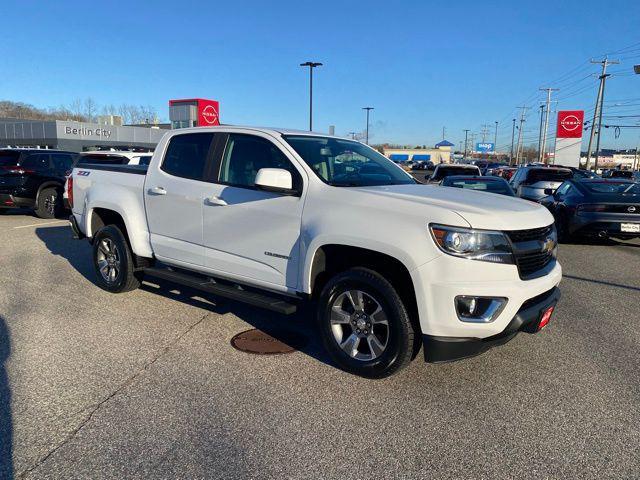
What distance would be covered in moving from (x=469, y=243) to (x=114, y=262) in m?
4.44

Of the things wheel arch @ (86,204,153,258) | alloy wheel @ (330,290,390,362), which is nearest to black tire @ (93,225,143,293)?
wheel arch @ (86,204,153,258)

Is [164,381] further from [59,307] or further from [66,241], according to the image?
[66,241]

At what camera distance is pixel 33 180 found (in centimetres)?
1295

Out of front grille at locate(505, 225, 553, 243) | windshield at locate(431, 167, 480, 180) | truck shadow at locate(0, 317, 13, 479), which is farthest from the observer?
windshield at locate(431, 167, 480, 180)

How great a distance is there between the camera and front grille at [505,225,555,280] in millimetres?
3617

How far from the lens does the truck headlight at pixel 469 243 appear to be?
3418 mm

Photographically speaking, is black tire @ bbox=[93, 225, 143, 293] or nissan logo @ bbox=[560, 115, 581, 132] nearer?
black tire @ bbox=[93, 225, 143, 293]

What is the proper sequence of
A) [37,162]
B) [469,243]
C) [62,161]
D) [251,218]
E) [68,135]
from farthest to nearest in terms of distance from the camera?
1. [68,135]
2. [62,161]
3. [37,162]
4. [251,218]
5. [469,243]

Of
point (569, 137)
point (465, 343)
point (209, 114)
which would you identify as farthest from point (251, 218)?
point (569, 137)

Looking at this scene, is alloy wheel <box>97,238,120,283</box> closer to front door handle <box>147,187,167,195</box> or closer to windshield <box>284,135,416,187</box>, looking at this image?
front door handle <box>147,187,167,195</box>

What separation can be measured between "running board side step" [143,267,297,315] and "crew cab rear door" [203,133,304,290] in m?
0.15

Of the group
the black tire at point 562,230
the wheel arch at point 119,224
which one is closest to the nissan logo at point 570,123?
the black tire at point 562,230

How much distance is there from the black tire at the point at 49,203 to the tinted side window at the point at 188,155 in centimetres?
938

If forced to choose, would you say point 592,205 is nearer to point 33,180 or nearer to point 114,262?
point 114,262
